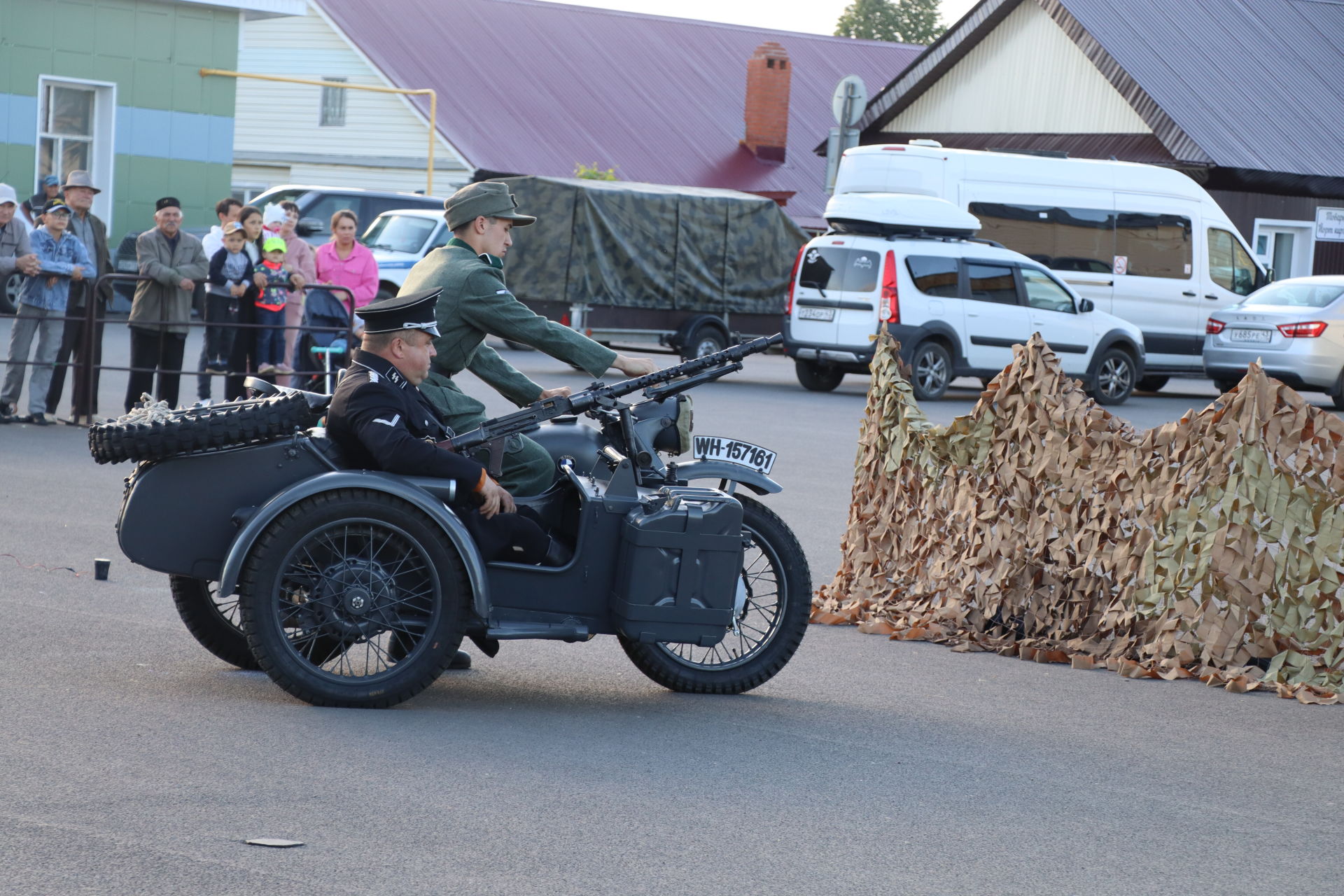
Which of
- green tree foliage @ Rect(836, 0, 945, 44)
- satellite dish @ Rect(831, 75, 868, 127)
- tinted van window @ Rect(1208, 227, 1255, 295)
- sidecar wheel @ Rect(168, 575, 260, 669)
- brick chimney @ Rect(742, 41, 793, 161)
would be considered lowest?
sidecar wheel @ Rect(168, 575, 260, 669)

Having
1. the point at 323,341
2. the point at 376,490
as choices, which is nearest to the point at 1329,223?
the point at 323,341

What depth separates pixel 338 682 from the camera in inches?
243

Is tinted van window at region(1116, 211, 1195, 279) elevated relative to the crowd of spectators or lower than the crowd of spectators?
elevated

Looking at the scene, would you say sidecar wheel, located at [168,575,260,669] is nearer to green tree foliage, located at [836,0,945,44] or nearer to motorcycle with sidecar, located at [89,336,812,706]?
motorcycle with sidecar, located at [89,336,812,706]

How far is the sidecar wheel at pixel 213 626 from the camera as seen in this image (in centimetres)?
675

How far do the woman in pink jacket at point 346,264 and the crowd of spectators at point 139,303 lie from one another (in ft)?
4.93

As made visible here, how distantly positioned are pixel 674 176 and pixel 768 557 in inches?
1492

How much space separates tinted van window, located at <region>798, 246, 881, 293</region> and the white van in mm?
3297

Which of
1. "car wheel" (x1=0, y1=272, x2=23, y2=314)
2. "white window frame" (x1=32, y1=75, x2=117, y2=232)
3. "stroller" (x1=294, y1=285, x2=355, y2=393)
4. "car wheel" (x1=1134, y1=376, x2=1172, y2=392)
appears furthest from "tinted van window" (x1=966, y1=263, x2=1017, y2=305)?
"white window frame" (x1=32, y1=75, x2=117, y2=232)

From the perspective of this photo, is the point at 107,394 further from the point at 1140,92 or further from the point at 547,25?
the point at 547,25

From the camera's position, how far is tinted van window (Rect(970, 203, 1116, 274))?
25.7 metres

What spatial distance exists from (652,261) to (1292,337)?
8713 millimetres

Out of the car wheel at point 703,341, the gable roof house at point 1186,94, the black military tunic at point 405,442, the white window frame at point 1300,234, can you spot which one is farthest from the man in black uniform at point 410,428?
the white window frame at point 1300,234

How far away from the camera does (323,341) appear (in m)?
16.8
